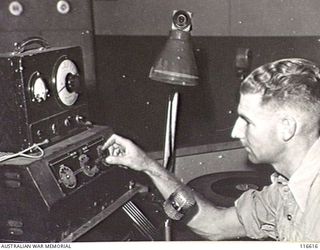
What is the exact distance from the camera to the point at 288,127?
1.08 m

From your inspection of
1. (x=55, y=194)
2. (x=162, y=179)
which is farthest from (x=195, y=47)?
(x=55, y=194)

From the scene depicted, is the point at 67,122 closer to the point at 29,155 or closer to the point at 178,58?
the point at 29,155

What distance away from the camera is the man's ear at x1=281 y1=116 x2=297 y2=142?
107 cm

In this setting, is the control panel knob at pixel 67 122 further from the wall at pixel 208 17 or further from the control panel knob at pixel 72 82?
the wall at pixel 208 17

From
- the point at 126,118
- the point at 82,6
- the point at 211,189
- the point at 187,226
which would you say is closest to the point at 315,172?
the point at 187,226

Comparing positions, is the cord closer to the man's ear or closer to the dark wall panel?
the man's ear

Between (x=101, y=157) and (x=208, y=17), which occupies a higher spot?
(x=208, y=17)

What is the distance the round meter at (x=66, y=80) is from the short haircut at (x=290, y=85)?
48 cm

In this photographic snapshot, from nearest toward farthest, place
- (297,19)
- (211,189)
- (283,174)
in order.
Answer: (283,174) → (211,189) → (297,19)

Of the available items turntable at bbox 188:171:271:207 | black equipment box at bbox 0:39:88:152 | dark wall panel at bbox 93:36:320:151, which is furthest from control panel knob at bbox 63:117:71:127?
dark wall panel at bbox 93:36:320:151

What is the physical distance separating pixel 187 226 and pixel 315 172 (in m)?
0.46

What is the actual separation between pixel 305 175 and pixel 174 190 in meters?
0.38

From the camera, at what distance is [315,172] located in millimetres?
1071

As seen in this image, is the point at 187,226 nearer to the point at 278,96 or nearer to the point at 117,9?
the point at 278,96
